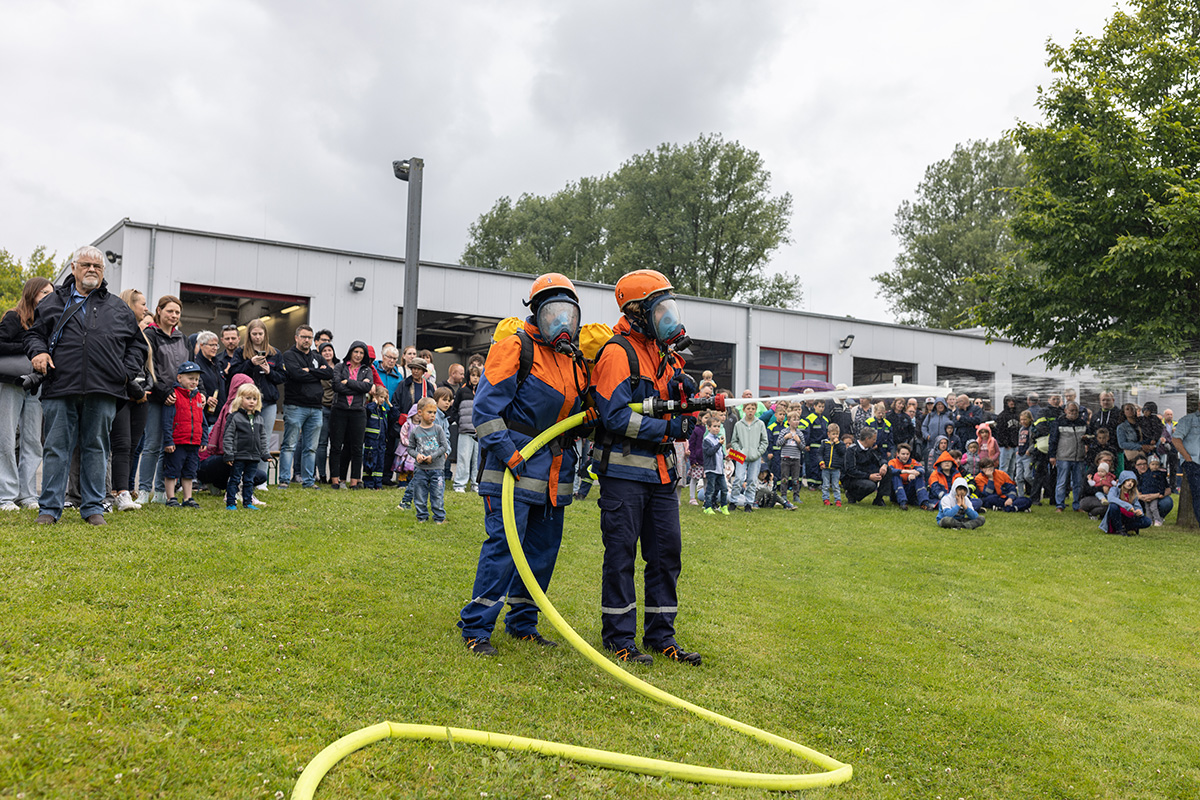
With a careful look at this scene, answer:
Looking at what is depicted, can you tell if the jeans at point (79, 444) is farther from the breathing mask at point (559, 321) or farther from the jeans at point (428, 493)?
the breathing mask at point (559, 321)

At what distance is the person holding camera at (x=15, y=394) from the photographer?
24.5 ft

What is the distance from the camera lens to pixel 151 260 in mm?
18547

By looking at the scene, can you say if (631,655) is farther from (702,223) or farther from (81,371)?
(702,223)

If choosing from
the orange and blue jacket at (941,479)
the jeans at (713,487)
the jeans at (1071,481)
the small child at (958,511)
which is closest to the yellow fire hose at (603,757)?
the jeans at (713,487)

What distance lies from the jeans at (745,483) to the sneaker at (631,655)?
9.11 m

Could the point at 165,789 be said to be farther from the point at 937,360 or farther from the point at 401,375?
the point at 937,360

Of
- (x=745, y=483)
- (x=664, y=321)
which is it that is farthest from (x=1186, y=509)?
(x=664, y=321)

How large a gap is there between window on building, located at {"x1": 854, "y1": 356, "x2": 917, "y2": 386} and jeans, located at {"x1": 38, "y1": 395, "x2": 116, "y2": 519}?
27119 mm

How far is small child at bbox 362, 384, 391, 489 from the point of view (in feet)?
40.5

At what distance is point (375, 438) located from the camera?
494 inches

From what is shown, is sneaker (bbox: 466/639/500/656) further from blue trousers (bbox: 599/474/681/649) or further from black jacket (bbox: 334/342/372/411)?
black jacket (bbox: 334/342/372/411)

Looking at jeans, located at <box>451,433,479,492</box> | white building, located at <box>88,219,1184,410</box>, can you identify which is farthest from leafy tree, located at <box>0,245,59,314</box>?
jeans, located at <box>451,433,479,492</box>

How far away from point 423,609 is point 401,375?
323 inches

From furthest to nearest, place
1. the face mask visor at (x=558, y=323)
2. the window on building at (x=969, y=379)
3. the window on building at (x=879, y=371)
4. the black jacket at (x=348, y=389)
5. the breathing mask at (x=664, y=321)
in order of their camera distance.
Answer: the window on building at (x=969, y=379)
the window on building at (x=879, y=371)
the black jacket at (x=348, y=389)
the breathing mask at (x=664, y=321)
the face mask visor at (x=558, y=323)
